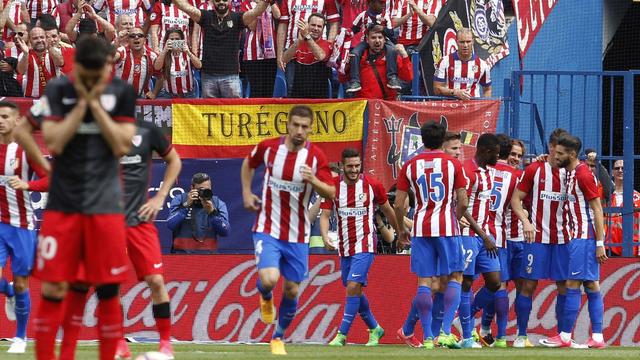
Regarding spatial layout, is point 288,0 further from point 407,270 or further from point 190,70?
point 407,270

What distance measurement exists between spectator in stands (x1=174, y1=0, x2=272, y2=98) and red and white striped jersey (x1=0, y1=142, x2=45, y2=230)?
5.03 m

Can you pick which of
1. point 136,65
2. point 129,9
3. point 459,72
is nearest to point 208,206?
point 136,65

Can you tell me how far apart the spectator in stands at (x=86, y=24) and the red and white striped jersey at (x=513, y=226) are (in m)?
6.85

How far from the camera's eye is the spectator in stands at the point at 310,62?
17344 millimetres

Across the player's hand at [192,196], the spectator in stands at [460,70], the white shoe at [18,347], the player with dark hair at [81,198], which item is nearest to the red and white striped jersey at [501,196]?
the spectator in stands at [460,70]

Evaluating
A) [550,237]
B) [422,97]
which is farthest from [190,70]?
[550,237]

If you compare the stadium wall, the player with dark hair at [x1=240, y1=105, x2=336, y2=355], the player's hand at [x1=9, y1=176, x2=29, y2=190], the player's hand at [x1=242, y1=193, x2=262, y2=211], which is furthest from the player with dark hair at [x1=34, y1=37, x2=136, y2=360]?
the stadium wall

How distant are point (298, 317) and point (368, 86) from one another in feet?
10.7

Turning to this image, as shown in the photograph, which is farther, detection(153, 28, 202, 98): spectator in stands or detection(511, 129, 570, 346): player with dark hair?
detection(153, 28, 202, 98): spectator in stands

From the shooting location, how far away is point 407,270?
16047 millimetres

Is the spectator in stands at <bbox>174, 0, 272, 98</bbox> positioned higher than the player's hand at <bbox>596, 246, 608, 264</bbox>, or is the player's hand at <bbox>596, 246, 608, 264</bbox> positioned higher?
the spectator in stands at <bbox>174, 0, 272, 98</bbox>

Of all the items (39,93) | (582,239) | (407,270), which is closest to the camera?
(582,239)

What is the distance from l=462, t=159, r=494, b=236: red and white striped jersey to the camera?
14141 millimetres

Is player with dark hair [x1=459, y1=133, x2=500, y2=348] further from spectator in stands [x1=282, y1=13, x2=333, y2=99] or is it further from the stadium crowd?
spectator in stands [x1=282, y1=13, x2=333, y2=99]
